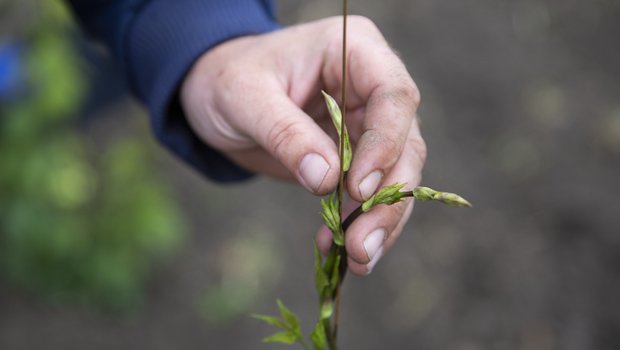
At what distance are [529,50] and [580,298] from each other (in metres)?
1.12

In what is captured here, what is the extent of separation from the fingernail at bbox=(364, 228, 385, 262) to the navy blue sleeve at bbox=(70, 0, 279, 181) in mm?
609

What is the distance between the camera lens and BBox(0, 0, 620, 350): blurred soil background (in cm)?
208

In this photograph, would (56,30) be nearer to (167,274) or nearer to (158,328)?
(167,274)

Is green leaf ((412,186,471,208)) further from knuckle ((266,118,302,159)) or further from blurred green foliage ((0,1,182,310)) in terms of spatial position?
blurred green foliage ((0,1,182,310))

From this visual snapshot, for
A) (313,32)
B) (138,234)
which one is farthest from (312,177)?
(138,234)

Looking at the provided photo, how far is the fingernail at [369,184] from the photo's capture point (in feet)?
2.78

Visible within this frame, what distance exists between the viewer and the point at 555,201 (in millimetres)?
2418

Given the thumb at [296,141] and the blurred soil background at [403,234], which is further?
the blurred soil background at [403,234]

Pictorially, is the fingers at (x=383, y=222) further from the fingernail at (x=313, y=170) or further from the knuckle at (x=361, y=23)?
the knuckle at (x=361, y=23)

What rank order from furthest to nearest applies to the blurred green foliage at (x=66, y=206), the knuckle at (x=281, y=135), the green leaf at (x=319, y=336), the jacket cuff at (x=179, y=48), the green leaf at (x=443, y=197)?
1. the blurred green foliage at (x=66, y=206)
2. the jacket cuff at (x=179, y=48)
3. the knuckle at (x=281, y=135)
4. the green leaf at (x=319, y=336)
5. the green leaf at (x=443, y=197)

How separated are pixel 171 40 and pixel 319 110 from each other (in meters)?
0.39

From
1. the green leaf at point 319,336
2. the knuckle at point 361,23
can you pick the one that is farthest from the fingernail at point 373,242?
the knuckle at point 361,23

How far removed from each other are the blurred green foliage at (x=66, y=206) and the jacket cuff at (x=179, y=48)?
0.63 meters

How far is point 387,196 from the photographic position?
0.79m
